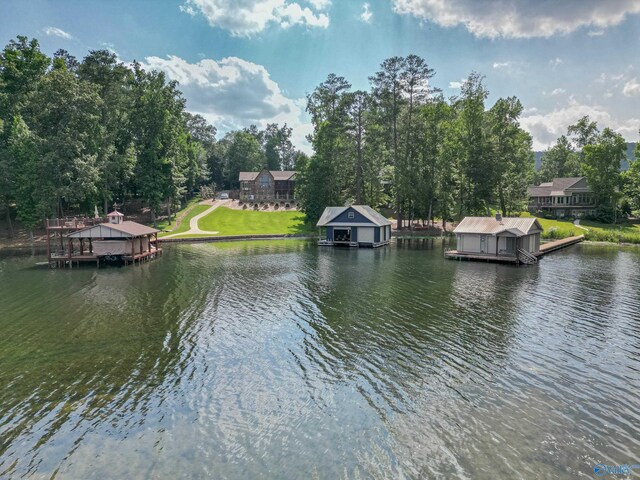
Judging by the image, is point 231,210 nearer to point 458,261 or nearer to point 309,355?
point 458,261

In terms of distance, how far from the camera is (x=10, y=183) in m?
50.8

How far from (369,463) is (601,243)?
5851 centimetres

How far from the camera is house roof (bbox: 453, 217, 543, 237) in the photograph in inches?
1495

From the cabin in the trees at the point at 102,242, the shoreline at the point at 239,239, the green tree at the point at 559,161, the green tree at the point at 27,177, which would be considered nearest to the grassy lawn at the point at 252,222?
the shoreline at the point at 239,239

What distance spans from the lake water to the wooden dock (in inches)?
664

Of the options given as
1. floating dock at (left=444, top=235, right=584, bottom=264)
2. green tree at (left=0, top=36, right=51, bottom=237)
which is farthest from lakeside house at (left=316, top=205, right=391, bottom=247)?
green tree at (left=0, top=36, right=51, bottom=237)

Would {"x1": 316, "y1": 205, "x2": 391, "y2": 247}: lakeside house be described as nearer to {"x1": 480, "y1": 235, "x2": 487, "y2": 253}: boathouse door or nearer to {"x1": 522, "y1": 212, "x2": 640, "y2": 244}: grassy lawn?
{"x1": 480, "y1": 235, "x2": 487, "y2": 253}: boathouse door

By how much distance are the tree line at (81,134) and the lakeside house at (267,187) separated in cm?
2394

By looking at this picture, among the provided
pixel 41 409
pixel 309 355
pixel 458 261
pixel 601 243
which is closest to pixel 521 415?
pixel 309 355

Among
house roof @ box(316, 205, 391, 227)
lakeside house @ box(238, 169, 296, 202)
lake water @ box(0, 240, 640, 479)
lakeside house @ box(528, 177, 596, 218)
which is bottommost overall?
lake water @ box(0, 240, 640, 479)

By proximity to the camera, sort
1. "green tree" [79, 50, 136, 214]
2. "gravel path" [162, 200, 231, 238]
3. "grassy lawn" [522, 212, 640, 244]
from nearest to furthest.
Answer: "grassy lawn" [522, 212, 640, 244] → "green tree" [79, 50, 136, 214] → "gravel path" [162, 200, 231, 238]

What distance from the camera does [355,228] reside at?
2008 inches

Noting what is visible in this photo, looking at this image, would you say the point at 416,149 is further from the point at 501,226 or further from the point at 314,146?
the point at 501,226

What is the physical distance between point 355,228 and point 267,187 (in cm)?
5066
